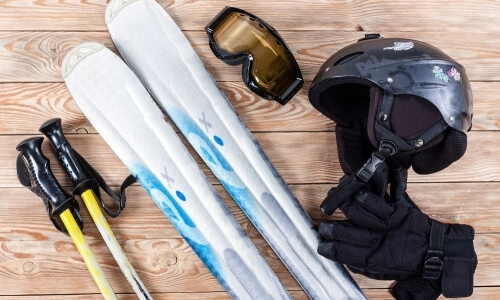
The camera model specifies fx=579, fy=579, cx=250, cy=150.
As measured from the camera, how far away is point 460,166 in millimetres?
1728

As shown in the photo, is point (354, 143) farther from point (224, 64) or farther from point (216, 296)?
point (216, 296)

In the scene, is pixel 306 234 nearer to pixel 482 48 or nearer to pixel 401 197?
pixel 401 197

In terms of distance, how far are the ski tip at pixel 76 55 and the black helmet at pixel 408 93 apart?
0.60 m

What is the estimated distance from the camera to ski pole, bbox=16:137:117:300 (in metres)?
1.51

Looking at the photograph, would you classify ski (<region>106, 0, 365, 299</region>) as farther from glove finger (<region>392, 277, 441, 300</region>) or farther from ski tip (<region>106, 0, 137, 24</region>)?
glove finger (<region>392, 277, 441, 300</region>)

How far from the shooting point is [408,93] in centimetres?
144

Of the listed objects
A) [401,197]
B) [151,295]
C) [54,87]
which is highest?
[54,87]

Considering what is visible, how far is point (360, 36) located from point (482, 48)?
1.20 ft

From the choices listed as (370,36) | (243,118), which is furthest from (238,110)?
(370,36)

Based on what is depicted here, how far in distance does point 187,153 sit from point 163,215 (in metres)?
0.20

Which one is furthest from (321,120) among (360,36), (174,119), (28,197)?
(28,197)

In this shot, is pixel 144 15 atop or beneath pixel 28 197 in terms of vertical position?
atop

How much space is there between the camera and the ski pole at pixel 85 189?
154 centimetres

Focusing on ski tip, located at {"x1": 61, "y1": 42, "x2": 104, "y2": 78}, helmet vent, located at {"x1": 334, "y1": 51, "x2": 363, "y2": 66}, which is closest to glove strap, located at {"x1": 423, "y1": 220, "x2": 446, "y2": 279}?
helmet vent, located at {"x1": 334, "y1": 51, "x2": 363, "y2": 66}
